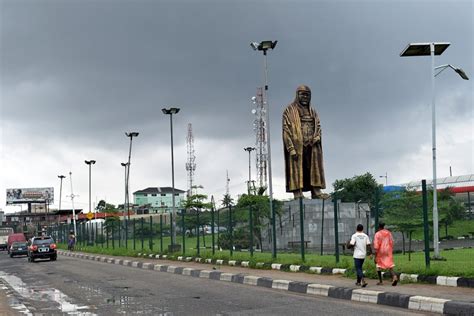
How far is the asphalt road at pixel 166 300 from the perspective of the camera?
11.8 meters

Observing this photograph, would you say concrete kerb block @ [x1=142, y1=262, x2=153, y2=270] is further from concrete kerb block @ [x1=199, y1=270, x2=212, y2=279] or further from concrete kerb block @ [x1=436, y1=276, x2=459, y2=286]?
concrete kerb block @ [x1=436, y1=276, x2=459, y2=286]

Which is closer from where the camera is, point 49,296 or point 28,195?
point 49,296

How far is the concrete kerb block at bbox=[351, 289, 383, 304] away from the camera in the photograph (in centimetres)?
1292

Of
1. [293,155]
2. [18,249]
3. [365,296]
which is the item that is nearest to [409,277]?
[365,296]

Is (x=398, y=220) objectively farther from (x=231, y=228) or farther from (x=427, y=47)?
(x=231, y=228)

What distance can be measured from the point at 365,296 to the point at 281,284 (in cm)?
391

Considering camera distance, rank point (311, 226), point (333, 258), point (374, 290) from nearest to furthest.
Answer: point (374, 290) < point (333, 258) < point (311, 226)

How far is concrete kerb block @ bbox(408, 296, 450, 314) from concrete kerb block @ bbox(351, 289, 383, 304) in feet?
3.92

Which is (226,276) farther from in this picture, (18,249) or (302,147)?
(18,249)

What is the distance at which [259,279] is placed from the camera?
713 inches

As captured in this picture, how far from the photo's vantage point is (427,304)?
1138 centimetres

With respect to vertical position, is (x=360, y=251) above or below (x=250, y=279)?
above

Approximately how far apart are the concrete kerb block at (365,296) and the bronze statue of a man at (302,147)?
90.6 ft

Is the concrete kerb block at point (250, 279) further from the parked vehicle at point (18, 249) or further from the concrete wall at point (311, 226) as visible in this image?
the parked vehicle at point (18, 249)
